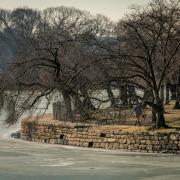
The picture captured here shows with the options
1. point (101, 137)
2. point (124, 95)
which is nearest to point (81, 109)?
point (101, 137)

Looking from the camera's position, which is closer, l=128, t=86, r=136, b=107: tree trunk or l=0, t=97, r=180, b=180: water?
l=0, t=97, r=180, b=180: water

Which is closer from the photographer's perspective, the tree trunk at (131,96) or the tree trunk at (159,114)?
the tree trunk at (159,114)

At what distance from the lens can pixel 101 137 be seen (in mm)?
24812

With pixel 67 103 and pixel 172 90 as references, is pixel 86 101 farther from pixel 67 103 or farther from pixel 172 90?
pixel 172 90

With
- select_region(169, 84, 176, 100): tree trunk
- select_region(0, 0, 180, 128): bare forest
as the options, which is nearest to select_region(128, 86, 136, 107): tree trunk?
select_region(0, 0, 180, 128): bare forest

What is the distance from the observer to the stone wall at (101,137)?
2275 centimetres

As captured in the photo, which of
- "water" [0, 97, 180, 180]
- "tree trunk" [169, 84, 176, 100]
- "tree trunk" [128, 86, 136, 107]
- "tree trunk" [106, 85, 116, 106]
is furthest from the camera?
"tree trunk" [169, 84, 176, 100]

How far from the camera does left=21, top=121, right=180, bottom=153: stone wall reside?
74.6ft

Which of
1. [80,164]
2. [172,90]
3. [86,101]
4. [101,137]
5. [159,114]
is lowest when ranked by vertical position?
[80,164]

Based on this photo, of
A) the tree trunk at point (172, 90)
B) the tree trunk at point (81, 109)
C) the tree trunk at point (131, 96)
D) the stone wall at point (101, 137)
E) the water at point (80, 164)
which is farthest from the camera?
the tree trunk at point (172, 90)

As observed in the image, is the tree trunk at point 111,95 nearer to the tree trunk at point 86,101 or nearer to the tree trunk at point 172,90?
the tree trunk at point 86,101

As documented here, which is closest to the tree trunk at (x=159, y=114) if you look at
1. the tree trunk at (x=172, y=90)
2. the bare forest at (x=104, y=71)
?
the bare forest at (x=104, y=71)

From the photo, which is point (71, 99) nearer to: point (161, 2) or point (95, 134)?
point (95, 134)

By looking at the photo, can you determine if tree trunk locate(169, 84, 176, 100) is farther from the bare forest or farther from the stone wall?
the stone wall
